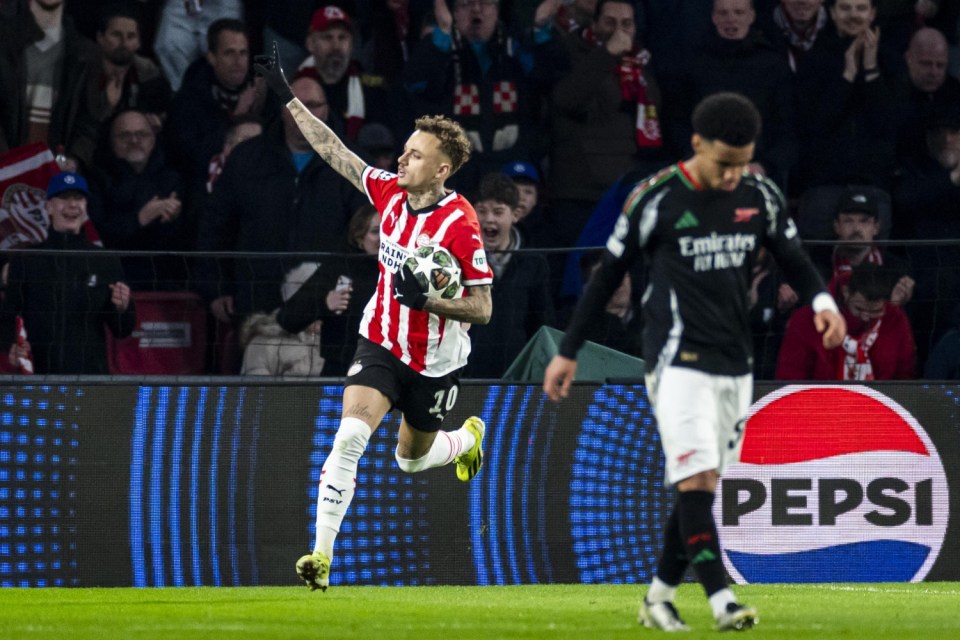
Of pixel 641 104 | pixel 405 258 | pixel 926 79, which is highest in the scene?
pixel 926 79

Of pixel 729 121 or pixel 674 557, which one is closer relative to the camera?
pixel 729 121

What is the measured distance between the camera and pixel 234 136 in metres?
12.4

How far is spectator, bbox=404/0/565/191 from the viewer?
1248cm

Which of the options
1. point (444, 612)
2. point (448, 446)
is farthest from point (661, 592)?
point (448, 446)

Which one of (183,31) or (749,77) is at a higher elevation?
(183,31)

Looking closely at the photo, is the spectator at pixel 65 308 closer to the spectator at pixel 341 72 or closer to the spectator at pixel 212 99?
the spectator at pixel 212 99

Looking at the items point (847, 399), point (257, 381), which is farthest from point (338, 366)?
point (847, 399)

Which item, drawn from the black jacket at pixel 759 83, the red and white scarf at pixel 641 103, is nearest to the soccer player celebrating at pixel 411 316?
the red and white scarf at pixel 641 103

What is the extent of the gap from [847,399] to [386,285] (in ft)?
10.5

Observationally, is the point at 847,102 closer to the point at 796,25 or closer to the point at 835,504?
the point at 796,25

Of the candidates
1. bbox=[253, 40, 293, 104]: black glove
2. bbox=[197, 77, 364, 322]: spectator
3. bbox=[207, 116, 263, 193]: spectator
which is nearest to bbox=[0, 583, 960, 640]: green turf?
bbox=[253, 40, 293, 104]: black glove

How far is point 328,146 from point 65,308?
2.20 metres

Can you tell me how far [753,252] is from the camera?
21.0 feet

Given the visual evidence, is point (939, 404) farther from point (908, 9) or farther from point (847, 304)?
point (908, 9)
